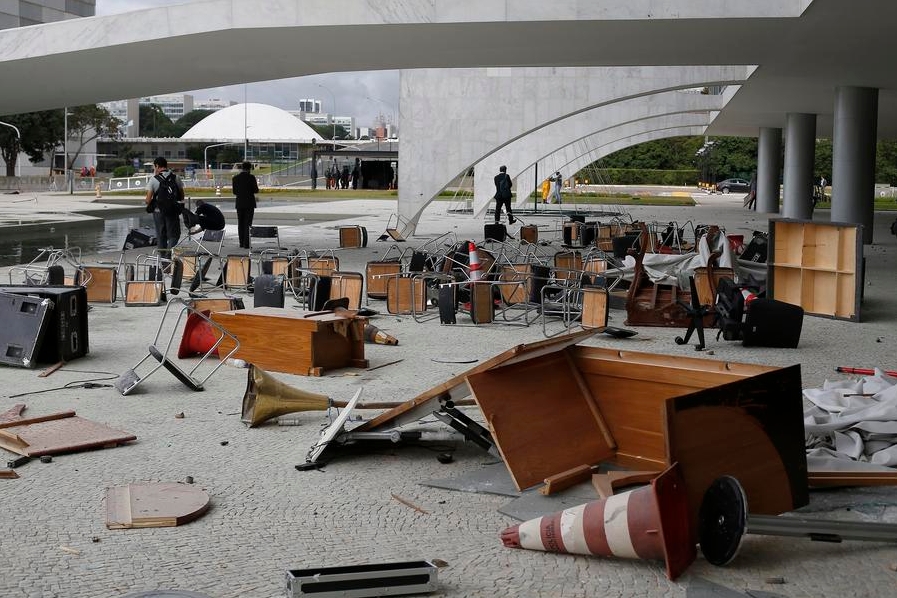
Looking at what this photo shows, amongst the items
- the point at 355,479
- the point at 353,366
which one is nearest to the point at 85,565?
the point at 355,479

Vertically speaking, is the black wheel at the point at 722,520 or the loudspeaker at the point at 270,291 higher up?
the loudspeaker at the point at 270,291

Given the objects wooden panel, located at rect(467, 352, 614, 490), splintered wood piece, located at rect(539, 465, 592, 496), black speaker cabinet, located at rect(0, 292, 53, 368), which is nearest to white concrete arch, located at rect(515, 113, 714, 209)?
black speaker cabinet, located at rect(0, 292, 53, 368)

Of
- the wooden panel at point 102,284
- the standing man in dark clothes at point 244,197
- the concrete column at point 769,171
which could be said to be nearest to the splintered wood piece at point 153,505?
the wooden panel at point 102,284

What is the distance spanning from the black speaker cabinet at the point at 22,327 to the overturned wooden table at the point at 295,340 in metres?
1.53

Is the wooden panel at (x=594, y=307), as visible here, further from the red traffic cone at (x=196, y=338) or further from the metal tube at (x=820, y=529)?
the metal tube at (x=820, y=529)

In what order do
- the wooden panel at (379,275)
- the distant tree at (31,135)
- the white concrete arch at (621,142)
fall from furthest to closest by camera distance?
the distant tree at (31,135), the white concrete arch at (621,142), the wooden panel at (379,275)

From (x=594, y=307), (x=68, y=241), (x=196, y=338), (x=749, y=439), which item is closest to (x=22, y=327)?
(x=196, y=338)

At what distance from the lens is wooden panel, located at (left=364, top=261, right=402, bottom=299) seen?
14501 mm

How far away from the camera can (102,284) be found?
13898mm

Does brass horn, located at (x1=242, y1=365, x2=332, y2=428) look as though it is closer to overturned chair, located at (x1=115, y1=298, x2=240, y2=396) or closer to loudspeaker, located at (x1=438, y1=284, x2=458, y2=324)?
overturned chair, located at (x1=115, y1=298, x2=240, y2=396)

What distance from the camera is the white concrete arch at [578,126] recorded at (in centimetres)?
3597

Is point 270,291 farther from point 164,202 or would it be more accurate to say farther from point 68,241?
point 68,241

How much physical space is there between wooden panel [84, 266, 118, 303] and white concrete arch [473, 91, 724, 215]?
2305 centimetres

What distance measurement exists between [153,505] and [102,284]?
29.0ft
